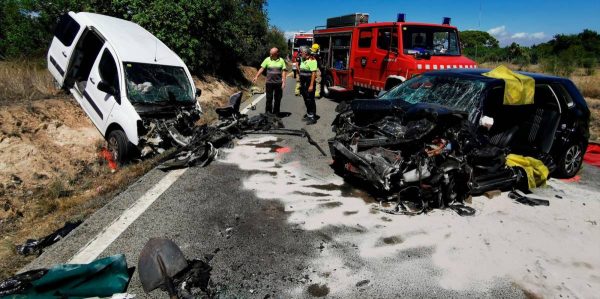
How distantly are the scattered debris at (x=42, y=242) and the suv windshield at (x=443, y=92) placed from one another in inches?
179

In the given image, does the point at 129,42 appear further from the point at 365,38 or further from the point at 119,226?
the point at 365,38

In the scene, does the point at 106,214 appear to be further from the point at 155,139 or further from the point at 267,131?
the point at 267,131

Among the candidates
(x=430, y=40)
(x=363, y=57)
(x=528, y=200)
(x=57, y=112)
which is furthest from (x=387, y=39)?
(x=57, y=112)

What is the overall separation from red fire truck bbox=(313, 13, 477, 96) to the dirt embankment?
6.34m

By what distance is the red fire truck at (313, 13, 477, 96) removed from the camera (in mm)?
9453

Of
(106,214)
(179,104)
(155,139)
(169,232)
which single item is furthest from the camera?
(179,104)

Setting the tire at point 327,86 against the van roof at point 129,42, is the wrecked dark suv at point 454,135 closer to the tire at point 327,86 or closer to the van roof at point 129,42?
the van roof at point 129,42

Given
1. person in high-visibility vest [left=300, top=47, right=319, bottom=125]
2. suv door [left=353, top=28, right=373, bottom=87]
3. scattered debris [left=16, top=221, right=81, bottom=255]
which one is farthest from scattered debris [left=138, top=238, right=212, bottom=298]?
suv door [left=353, top=28, right=373, bottom=87]

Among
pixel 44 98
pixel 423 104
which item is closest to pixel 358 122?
pixel 423 104

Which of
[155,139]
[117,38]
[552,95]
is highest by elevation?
[117,38]

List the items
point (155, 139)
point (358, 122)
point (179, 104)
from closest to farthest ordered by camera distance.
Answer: point (358, 122) < point (155, 139) < point (179, 104)

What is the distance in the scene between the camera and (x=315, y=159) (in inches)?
253

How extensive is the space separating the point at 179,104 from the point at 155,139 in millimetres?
1086

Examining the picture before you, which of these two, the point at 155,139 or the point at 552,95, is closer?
the point at 552,95
